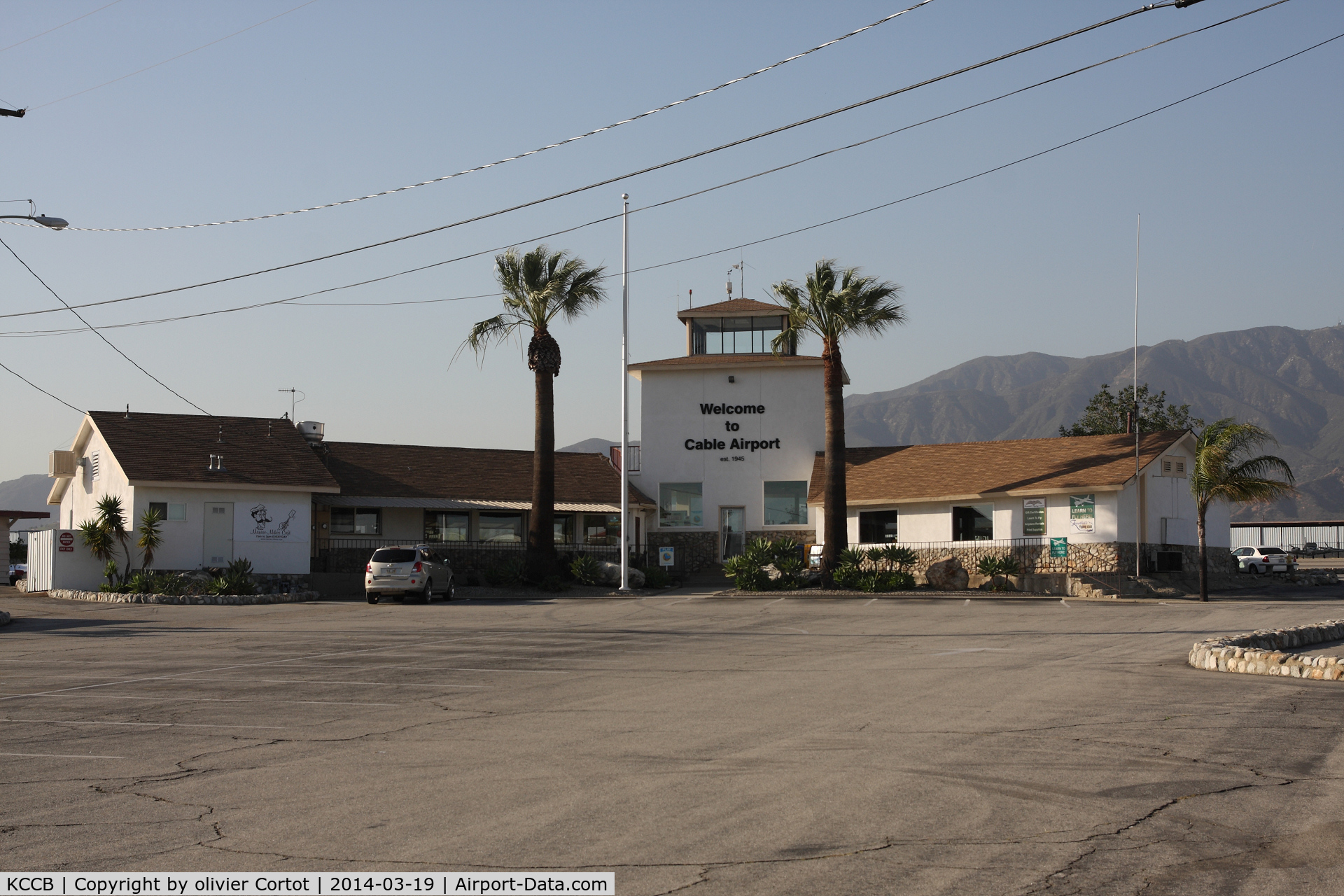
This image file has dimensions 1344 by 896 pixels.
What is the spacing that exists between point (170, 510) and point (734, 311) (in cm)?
2246

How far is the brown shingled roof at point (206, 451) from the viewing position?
34.8 meters

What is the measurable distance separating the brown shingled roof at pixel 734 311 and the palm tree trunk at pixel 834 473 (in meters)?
10.4

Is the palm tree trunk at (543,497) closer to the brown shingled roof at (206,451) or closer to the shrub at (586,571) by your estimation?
the shrub at (586,571)

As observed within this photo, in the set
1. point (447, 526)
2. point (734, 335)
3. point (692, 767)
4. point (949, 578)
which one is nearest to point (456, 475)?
point (447, 526)

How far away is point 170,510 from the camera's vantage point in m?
34.5

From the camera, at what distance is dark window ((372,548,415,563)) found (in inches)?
1211

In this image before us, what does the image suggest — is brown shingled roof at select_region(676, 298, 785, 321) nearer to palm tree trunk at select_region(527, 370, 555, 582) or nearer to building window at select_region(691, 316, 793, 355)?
building window at select_region(691, 316, 793, 355)

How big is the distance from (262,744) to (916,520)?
3109 cm

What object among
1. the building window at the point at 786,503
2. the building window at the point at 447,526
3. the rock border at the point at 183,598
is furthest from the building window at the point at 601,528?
the rock border at the point at 183,598

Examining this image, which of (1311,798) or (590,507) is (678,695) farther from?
(590,507)

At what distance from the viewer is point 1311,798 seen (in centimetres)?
767

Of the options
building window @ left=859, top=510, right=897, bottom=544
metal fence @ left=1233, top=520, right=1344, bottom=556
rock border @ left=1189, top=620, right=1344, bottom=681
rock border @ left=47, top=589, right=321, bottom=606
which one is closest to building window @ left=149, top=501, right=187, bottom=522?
rock border @ left=47, top=589, right=321, bottom=606

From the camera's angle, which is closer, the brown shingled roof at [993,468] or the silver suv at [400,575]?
the silver suv at [400,575]

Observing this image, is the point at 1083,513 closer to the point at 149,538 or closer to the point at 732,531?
the point at 732,531
